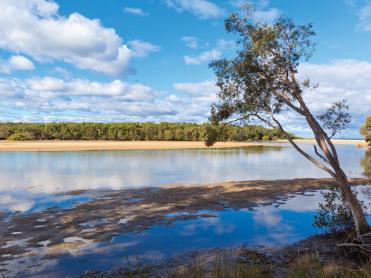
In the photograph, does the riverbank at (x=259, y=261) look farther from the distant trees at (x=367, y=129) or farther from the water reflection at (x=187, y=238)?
the distant trees at (x=367, y=129)

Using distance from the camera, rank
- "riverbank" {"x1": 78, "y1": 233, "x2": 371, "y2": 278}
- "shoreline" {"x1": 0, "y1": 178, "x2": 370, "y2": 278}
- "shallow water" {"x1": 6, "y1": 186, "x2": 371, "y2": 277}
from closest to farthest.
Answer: "riverbank" {"x1": 78, "y1": 233, "x2": 371, "y2": 278} < "shallow water" {"x1": 6, "y1": 186, "x2": 371, "y2": 277} < "shoreline" {"x1": 0, "y1": 178, "x2": 370, "y2": 278}

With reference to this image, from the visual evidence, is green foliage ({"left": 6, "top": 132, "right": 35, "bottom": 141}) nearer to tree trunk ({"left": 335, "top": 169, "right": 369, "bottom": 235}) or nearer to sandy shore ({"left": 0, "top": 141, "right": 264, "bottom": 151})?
sandy shore ({"left": 0, "top": 141, "right": 264, "bottom": 151})

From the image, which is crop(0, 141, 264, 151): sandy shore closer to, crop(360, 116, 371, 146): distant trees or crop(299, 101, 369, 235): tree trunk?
crop(360, 116, 371, 146): distant trees

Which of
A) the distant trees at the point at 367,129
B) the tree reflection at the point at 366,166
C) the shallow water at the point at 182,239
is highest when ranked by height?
the distant trees at the point at 367,129

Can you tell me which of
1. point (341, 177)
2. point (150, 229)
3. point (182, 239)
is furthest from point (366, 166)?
point (182, 239)

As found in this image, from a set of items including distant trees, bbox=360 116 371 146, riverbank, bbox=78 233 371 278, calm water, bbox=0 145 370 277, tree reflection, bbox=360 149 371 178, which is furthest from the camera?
distant trees, bbox=360 116 371 146

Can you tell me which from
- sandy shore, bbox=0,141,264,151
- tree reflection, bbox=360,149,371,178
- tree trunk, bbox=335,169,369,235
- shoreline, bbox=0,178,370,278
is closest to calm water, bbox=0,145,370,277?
shoreline, bbox=0,178,370,278

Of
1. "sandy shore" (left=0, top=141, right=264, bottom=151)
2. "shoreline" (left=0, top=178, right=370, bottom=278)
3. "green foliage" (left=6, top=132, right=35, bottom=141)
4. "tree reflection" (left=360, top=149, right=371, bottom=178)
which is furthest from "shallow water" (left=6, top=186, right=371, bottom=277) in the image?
"green foliage" (left=6, top=132, right=35, bottom=141)

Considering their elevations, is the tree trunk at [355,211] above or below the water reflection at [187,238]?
above

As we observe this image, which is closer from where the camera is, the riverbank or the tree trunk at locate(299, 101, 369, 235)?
the riverbank

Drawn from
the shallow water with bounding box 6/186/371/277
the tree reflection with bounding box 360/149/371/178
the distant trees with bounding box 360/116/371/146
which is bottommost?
the shallow water with bounding box 6/186/371/277

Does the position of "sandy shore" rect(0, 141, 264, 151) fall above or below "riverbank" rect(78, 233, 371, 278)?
above

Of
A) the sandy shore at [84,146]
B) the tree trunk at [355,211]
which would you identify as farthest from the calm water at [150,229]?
the sandy shore at [84,146]

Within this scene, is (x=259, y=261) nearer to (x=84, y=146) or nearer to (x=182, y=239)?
(x=182, y=239)
